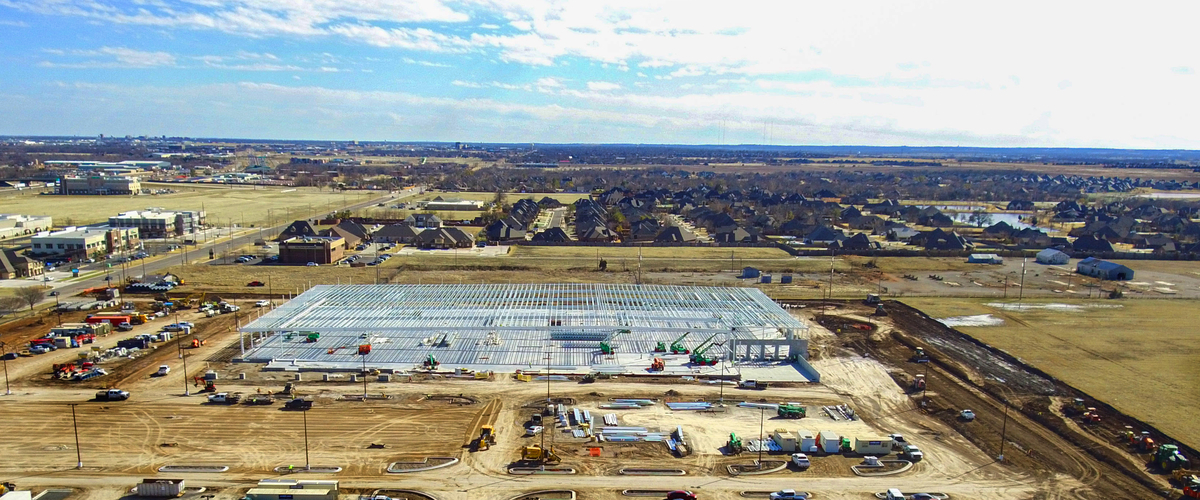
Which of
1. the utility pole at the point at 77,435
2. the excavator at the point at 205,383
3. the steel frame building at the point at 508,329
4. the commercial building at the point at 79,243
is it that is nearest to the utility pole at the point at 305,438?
the excavator at the point at 205,383

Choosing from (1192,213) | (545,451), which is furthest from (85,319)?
(1192,213)

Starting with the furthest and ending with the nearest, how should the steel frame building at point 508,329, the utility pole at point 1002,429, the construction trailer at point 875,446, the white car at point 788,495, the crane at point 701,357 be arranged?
1. the steel frame building at point 508,329
2. the crane at point 701,357
3. the construction trailer at point 875,446
4. the utility pole at point 1002,429
5. the white car at point 788,495

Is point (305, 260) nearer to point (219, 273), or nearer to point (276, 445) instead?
point (219, 273)

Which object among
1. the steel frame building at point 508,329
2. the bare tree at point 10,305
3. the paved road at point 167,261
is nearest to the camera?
the steel frame building at point 508,329

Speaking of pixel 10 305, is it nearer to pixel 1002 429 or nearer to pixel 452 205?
pixel 1002 429

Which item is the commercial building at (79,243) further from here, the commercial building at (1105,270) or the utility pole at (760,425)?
the commercial building at (1105,270)

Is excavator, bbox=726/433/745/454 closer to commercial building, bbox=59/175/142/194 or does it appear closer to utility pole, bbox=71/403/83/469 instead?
utility pole, bbox=71/403/83/469

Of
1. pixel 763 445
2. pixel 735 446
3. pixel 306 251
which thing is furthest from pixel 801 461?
pixel 306 251
